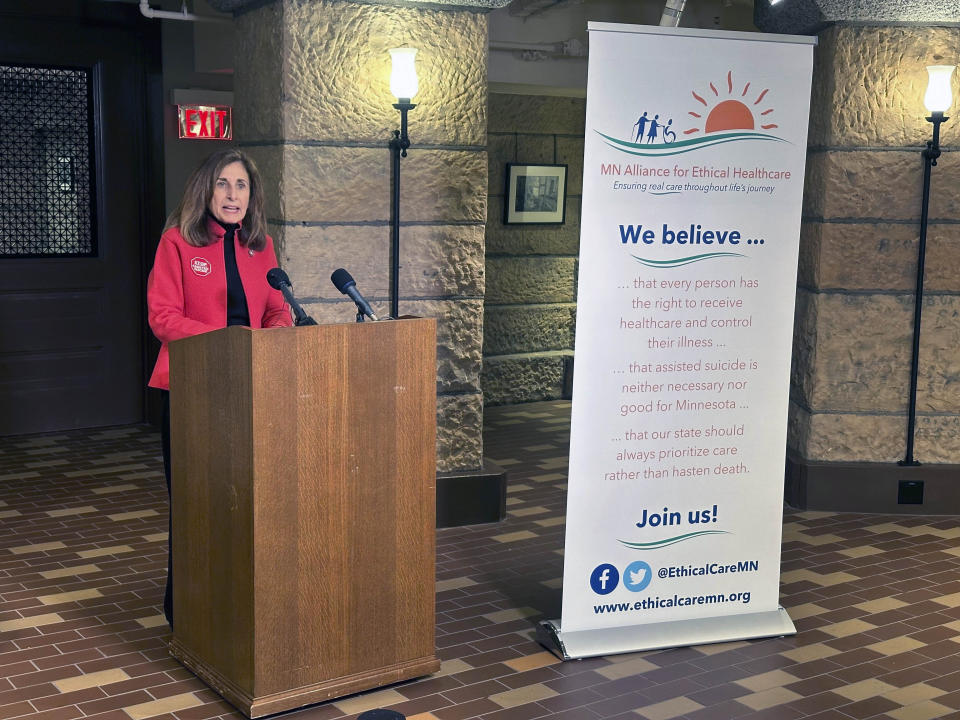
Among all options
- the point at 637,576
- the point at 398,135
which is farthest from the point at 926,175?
the point at 637,576

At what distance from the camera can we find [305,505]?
3.15 metres

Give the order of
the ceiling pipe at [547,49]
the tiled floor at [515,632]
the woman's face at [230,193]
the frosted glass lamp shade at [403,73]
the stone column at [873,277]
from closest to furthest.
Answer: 1. the tiled floor at [515,632]
2. the woman's face at [230,193]
3. the frosted glass lamp shade at [403,73]
4. the stone column at [873,277]
5. the ceiling pipe at [547,49]

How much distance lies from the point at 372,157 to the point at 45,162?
2884mm

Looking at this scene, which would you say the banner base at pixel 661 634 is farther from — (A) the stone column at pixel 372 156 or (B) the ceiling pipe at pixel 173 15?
(B) the ceiling pipe at pixel 173 15

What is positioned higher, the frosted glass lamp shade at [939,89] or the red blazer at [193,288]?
the frosted glass lamp shade at [939,89]

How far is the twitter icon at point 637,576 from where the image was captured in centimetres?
377

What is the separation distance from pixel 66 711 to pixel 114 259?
4199 millimetres

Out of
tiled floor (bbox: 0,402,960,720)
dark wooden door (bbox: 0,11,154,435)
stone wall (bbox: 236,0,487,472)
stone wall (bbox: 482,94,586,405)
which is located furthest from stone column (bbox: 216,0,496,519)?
stone wall (bbox: 482,94,586,405)

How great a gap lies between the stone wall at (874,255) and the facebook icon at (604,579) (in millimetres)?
2150

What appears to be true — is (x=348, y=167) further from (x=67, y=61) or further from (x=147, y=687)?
(x=67, y=61)

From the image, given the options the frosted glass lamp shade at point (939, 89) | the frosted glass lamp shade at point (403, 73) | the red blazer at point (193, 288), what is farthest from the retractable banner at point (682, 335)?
the frosted glass lamp shade at point (939, 89)

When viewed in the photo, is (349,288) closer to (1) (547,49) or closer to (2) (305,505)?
(2) (305,505)

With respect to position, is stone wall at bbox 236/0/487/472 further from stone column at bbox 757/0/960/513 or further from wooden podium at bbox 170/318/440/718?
stone column at bbox 757/0/960/513

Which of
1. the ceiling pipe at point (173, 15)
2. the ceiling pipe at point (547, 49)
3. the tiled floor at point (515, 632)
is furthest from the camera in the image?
the ceiling pipe at point (547, 49)
